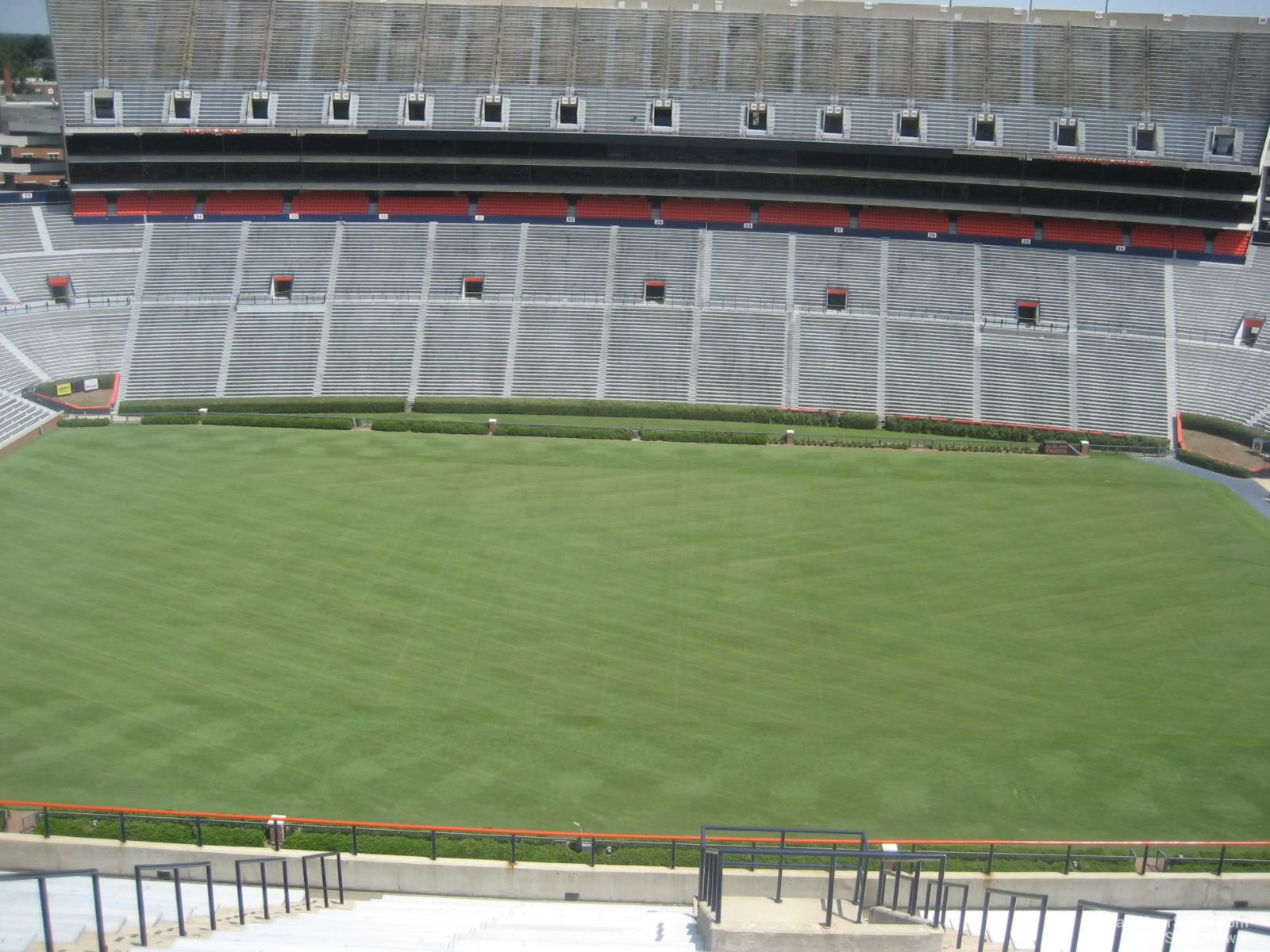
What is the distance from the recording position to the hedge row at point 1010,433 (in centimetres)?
6075

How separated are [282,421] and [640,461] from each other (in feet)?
52.1

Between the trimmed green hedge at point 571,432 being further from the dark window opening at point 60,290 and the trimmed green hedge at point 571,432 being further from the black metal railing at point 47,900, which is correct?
the black metal railing at point 47,900

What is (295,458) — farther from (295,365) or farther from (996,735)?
(996,735)

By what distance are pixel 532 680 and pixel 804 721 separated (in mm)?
7485

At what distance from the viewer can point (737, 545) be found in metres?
47.5

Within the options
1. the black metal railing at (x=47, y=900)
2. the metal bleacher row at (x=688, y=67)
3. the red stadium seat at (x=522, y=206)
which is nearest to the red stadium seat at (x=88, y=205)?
the metal bleacher row at (x=688, y=67)

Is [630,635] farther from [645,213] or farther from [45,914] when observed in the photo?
[645,213]

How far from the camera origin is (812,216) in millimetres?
71125

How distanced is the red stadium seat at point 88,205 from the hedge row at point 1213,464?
175 ft

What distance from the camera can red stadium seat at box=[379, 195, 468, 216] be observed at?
2798 inches

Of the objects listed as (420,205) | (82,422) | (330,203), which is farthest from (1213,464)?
(82,422)

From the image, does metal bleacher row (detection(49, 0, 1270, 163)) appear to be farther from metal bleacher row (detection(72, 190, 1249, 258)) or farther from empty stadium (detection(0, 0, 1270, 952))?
metal bleacher row (detection(72, 190, 1249, 258))

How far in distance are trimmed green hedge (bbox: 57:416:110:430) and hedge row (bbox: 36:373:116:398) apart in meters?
2.07

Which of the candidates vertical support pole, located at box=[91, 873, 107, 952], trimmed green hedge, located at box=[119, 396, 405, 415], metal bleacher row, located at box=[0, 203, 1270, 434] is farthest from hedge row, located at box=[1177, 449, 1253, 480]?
vertical support pole, located at box=[91, 873, 107, 952]
